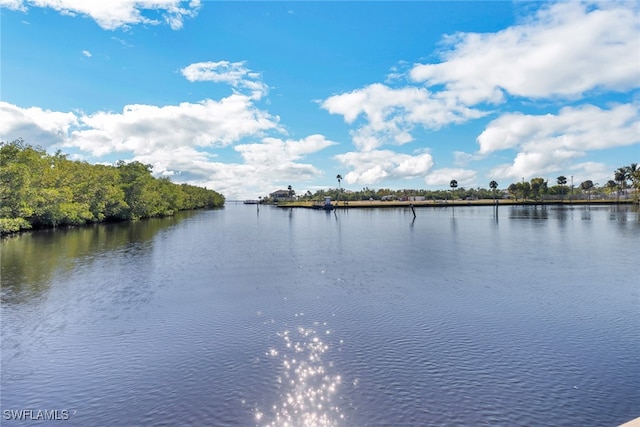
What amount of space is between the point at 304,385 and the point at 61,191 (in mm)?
73997

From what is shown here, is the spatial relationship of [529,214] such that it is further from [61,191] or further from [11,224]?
[11,224]

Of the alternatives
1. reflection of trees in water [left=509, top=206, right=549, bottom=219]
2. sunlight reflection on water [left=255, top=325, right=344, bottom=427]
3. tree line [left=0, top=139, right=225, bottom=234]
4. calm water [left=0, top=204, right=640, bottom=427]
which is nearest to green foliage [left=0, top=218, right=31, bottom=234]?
tree line [left=0, top=139, right=225, bottom=234]

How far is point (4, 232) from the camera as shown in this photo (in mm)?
56469

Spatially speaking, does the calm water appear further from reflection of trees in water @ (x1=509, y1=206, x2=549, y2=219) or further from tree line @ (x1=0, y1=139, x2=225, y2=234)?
reflection of trees in water @ (x1=509, y1=206, x2=549, y2=219)

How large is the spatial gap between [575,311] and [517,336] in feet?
20.0

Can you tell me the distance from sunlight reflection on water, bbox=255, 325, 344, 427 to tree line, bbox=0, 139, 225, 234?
2329 inches

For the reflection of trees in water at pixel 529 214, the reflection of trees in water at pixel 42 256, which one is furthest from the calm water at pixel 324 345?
the reflection of trees in water at pixel 529 214

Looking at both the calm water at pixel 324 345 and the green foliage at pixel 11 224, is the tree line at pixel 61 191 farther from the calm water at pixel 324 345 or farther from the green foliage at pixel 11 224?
the calm water at pixel 324 345

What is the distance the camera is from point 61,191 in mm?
67750

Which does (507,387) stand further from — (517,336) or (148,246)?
(148,246)

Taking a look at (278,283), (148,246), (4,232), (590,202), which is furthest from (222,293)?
(590,202)

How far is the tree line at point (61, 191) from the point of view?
2178 inches

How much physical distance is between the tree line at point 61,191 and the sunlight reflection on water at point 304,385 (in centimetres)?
5915

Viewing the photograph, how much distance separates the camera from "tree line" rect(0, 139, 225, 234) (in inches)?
2178
